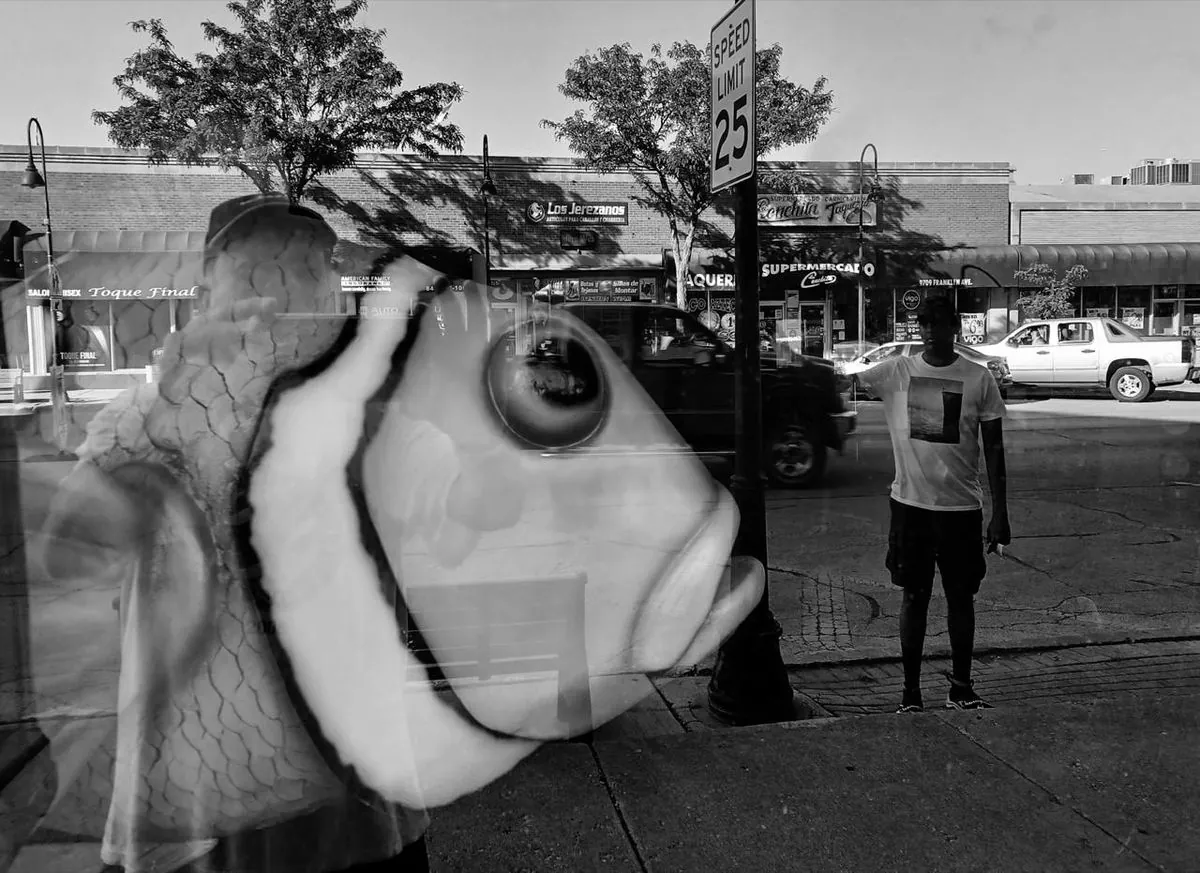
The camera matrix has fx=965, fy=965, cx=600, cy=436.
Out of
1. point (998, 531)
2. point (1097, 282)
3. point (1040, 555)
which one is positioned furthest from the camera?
point (1097, 282)

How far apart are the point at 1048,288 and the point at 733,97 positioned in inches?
895

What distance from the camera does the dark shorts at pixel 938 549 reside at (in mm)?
3881

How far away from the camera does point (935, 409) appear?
3.94 metres

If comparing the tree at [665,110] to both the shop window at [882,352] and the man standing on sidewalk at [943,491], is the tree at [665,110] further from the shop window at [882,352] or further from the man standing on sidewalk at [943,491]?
the man standing on sidewalk at [943,491]

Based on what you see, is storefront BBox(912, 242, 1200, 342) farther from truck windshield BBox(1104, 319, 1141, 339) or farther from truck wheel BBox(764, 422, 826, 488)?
truck wheel BBox(764, 422, 826, 488)

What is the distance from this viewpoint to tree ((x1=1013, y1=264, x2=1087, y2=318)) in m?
24.1

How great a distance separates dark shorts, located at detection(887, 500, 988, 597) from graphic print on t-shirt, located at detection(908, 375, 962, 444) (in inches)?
12.1

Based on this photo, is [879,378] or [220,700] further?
[879,378]

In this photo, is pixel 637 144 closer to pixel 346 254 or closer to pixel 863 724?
pixel 863 724

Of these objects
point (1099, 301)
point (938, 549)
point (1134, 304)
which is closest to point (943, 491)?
point (938, 549)

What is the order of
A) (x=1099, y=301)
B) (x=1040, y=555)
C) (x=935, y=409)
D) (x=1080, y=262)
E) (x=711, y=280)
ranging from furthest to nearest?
(x=1099, y=301), (x=1080, y=262), (x=711, y=280), (x=1040, y=555), (x=935, y=409)

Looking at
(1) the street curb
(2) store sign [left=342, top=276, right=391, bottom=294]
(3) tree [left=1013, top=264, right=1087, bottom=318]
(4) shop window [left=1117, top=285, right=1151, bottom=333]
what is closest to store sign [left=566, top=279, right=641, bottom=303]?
(3) tree [left=1013, top=264, right=1087, bottom=318]

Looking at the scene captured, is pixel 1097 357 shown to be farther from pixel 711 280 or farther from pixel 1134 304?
pixel 1134 304

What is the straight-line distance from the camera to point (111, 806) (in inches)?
63.3
